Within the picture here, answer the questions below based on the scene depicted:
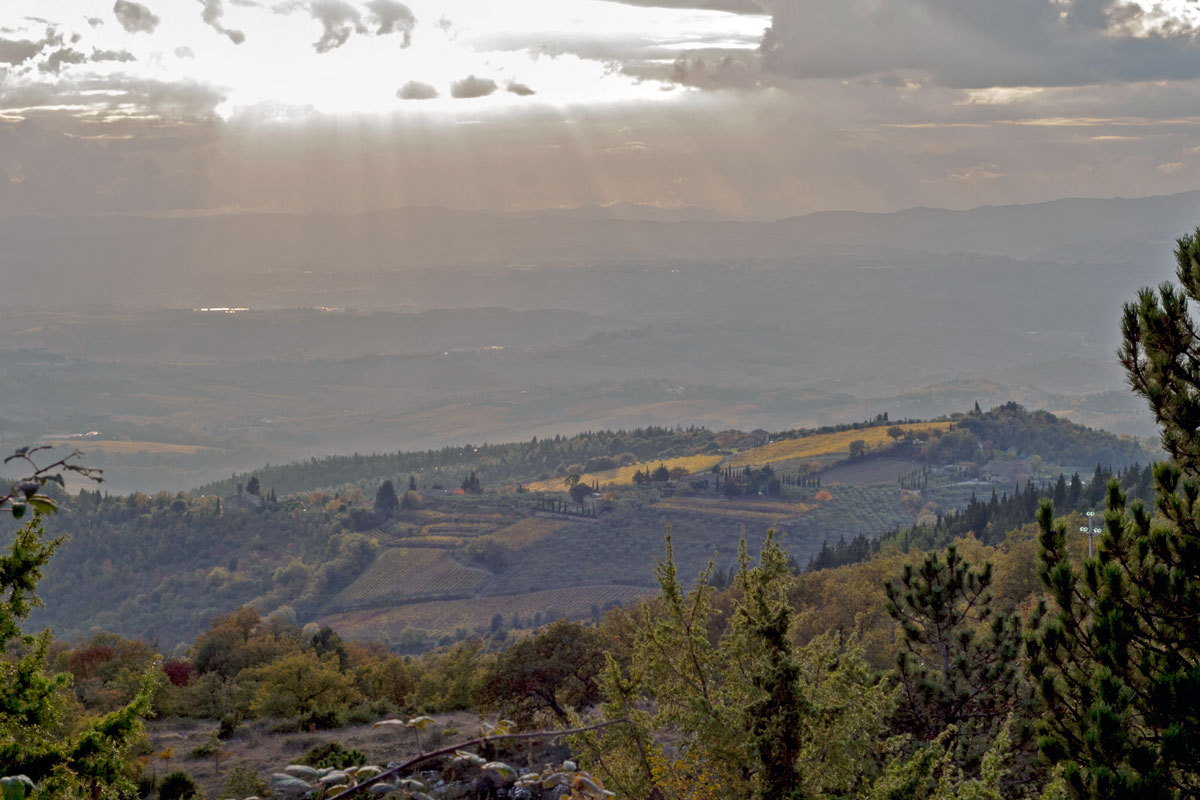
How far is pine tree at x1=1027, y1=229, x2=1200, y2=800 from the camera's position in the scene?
19656 millimetres

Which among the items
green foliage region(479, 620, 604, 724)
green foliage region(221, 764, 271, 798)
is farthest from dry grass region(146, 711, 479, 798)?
green foliage region(479, 620, 604, 724)

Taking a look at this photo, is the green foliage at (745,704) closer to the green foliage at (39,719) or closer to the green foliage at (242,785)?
the green foliage at (39,719)

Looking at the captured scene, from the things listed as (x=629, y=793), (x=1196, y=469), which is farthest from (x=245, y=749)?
(x=1196, y=469)

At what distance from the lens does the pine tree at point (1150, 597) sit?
19.7 metres

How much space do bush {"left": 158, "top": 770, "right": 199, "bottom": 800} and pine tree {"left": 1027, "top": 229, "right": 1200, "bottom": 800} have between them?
104 feet

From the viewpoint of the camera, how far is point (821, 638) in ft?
66.9

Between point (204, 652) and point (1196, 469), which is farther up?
point (1196, 469)

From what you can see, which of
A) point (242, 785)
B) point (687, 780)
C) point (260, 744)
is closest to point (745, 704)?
point (687, 780)

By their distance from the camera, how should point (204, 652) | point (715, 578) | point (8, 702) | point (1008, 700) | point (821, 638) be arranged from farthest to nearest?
point (715, 578), point (204, 652), point (1008, 700), point (821, 638), point (8, 702)

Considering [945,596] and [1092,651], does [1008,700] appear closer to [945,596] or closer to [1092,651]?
[945,596]

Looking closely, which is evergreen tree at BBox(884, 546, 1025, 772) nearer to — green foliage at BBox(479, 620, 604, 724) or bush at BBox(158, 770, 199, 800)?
bush at BBox(158, 770, 199, 800)

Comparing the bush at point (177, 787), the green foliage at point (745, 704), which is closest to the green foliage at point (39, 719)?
the green foliage at point (745, 704)

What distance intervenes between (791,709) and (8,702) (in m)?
11.3

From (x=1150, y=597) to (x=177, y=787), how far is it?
34.5m
